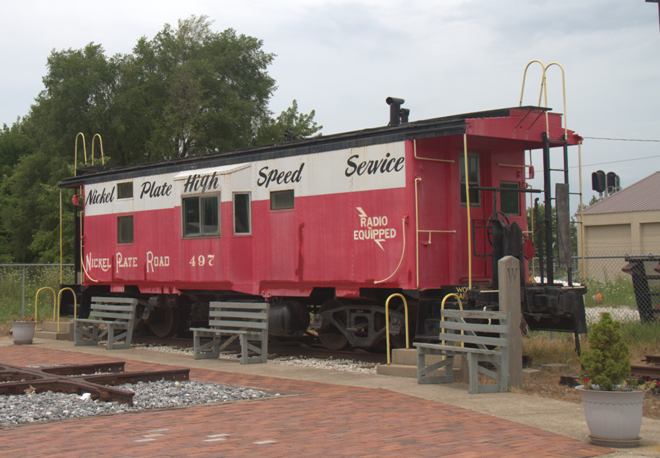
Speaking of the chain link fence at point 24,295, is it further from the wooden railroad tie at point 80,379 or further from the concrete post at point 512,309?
the concrete post at point 512,309

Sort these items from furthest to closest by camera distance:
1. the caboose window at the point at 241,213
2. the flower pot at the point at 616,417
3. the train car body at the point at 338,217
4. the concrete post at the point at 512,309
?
the caboose window at the point at 241,213 < the train car body at the point at 338,217 < the concrete post at the point at 512,309 < the flower pot at the point at 616,417

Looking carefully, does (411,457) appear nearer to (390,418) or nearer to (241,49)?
(390,418)

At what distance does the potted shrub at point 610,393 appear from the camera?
5891mm

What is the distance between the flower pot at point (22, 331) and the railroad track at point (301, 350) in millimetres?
2179

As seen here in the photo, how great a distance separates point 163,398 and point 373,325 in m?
4.71

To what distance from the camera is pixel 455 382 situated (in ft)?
30.9

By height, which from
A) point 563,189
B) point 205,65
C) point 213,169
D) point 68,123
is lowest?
point 563,189

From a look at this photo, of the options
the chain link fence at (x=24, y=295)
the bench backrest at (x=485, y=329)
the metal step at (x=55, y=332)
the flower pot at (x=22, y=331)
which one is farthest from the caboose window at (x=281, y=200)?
the chain link fence at (x=24, y=295)

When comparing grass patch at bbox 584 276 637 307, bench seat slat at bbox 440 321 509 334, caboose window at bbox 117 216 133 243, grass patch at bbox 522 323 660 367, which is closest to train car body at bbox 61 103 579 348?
caboose window at bbox 117 216 133 243

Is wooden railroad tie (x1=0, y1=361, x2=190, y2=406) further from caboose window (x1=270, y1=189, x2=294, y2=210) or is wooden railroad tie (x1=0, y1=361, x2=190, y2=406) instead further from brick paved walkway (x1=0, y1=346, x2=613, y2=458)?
caboose window (x1=270, y1=189, x2=294, y2=210)

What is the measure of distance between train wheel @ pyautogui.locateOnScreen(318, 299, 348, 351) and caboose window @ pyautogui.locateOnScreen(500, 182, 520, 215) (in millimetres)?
3314


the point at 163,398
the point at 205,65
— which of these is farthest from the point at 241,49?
the point at 163,398

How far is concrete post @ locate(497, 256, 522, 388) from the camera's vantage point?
29.1ft

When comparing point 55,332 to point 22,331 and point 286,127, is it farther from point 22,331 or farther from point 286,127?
point 286,127
